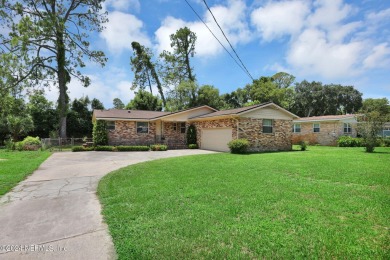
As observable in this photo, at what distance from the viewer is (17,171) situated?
9531 mm

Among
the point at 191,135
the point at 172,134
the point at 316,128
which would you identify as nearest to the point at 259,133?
the point at 191,135

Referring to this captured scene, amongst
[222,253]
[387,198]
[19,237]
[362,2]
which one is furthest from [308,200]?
[362,2]

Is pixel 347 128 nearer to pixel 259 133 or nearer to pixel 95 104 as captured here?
pixel 259 133

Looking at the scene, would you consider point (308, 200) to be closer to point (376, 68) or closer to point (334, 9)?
point (334, 9)

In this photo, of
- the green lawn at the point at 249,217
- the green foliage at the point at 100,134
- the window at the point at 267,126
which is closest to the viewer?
the green lawn at the point at 249,217

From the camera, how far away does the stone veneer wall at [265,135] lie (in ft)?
58.9

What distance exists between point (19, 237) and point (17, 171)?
7.23 metres

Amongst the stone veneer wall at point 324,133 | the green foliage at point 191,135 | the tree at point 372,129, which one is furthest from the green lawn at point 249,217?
the stone veneer wall at point 324,133

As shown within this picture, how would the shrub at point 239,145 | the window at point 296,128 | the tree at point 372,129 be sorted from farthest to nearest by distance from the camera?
the window at point 296,128 < the tree at point 372,129 < the shrub at point 239,145

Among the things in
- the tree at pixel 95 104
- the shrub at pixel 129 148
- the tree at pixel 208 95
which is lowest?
the shrub at pixel 129 148

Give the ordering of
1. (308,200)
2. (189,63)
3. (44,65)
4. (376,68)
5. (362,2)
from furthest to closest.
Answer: (189,63) < (44,65) < (376,68) < (362,2) < (308,200)

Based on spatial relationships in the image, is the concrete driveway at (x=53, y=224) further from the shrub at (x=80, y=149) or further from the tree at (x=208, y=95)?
the tree at (x=208, y=95)

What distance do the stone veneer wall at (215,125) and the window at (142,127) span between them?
4.88 meters

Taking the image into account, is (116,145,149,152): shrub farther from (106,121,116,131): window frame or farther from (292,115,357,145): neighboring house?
(292,115,357,145): neighboring house
